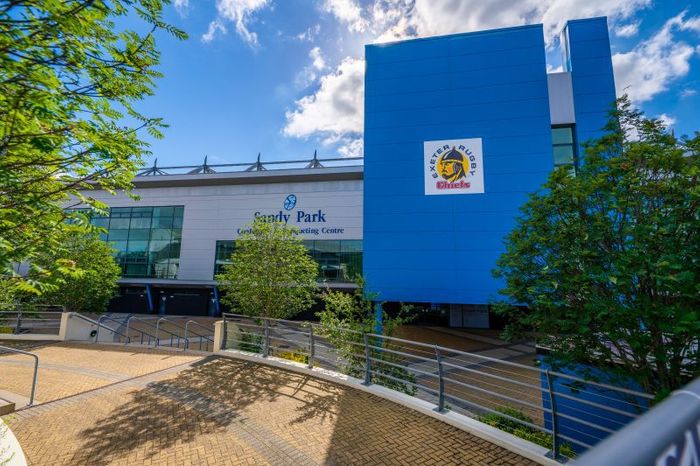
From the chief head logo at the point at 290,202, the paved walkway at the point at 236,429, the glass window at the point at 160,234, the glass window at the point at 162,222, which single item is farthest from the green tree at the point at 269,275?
the glass window at the point at 162,222

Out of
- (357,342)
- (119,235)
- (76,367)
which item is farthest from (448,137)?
(119,235)

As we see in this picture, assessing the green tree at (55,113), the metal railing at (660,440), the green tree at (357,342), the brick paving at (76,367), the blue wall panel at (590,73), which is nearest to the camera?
the metal railing at (660,440)

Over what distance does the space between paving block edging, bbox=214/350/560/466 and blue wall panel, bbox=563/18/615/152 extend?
16782 millimetres

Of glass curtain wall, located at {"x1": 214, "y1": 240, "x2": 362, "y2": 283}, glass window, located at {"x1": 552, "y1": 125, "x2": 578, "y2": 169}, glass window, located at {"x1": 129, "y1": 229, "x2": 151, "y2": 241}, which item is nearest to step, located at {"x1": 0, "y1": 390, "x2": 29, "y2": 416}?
glass curtain wall, located at {"x1": 214, "y1": 240, "x2": 362, "y2": 283}

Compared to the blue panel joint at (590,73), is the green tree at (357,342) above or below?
below

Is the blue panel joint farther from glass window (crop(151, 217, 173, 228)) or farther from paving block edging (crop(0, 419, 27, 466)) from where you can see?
glass window (crop(151, 217, 173, 228))

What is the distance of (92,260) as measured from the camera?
1975cm

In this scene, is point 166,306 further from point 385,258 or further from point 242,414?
point 242,414

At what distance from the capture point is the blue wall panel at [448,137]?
17.0m

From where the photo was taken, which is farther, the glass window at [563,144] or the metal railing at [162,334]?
the metal railing at [162,334]

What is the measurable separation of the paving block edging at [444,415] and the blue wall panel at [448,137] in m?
9.10

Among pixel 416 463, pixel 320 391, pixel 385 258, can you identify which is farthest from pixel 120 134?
pixel 385 258

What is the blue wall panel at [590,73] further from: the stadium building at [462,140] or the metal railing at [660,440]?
the metal railing at [660,440]

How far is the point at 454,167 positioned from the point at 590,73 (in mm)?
8609
